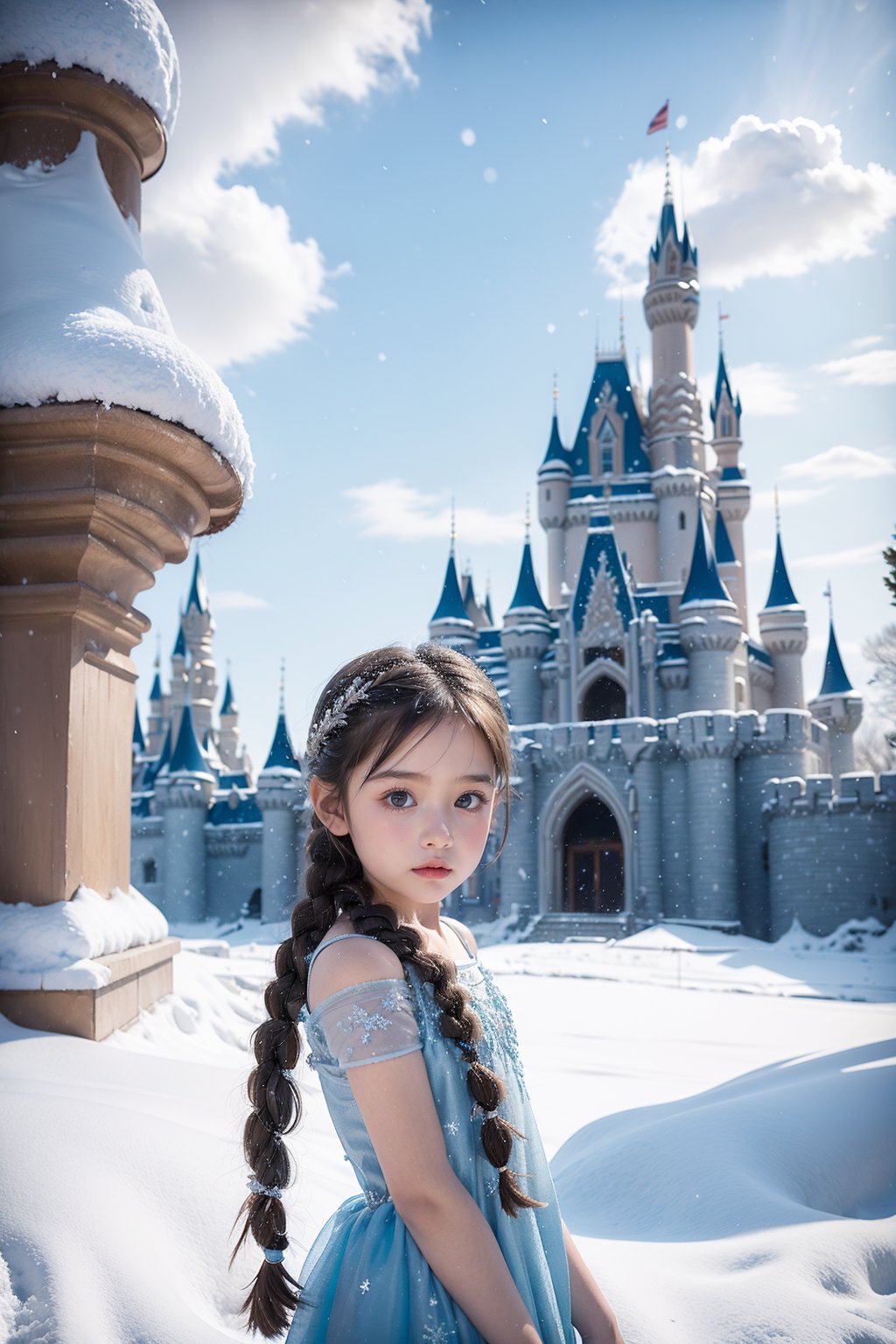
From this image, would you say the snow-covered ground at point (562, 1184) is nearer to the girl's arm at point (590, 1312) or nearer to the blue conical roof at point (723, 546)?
the girl's arm at point (590, 1312)

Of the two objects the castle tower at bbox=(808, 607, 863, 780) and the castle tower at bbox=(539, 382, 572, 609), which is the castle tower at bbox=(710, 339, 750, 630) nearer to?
the castle tower at bbox=(808, 607, 863, 780)

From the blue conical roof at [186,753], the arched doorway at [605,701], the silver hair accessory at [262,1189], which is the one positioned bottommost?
the silver hair accessory at [262,1189]

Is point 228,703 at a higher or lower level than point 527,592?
lower

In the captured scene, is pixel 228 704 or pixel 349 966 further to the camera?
pixel 228 704

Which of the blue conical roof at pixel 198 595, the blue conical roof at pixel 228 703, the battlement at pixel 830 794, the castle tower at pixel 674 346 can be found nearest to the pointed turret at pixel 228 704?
the blue conical roof at pixel 228 703

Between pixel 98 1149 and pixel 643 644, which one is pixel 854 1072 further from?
pixel 643 644

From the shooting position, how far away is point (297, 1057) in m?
1.11

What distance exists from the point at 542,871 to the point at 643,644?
5.80 m

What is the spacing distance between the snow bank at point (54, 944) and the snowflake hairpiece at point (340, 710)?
118 centimetres

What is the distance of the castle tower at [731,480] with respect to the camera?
92.1 ft

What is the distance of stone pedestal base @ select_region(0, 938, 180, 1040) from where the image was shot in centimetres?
203

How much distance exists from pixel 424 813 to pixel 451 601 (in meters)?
23.6

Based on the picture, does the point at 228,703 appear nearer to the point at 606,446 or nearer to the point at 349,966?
the point at 606,446

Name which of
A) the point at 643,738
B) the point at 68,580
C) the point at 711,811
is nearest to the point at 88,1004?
the point at 68,580
